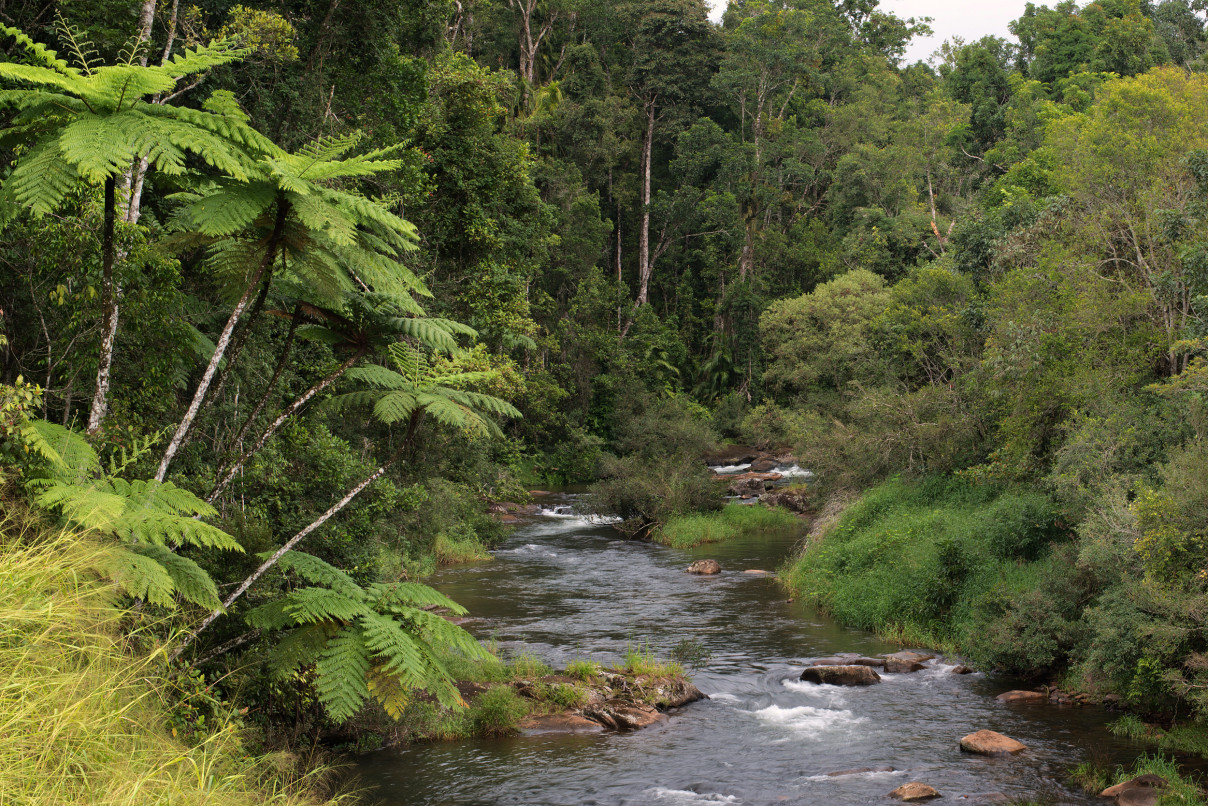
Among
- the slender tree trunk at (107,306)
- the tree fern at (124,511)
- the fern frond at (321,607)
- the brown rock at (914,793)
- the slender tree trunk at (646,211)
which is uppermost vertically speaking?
the slender tree trunk at (646,211)

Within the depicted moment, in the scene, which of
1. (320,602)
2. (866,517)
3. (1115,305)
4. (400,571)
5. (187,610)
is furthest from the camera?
(866,517)

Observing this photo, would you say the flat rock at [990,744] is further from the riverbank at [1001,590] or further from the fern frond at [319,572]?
the fern frond at [319,572]

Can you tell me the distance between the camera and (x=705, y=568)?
72.5 feet

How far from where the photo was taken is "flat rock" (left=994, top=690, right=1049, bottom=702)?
12.9 meters

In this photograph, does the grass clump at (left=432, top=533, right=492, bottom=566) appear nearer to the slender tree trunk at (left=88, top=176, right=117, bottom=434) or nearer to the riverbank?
the riverbank

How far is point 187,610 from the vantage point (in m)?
7.26

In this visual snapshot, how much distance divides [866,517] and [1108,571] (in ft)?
28.4

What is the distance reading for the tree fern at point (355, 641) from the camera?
21.4 ft

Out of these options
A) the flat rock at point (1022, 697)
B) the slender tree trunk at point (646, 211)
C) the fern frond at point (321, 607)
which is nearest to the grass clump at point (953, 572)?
the flat rock at point (1022, 697)

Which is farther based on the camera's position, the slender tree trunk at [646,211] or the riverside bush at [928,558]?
the slender tree trunk at [646,211]

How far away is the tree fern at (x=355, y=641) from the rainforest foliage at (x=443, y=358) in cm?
4

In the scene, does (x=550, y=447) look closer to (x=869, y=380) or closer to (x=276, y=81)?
(x=869, y=380)

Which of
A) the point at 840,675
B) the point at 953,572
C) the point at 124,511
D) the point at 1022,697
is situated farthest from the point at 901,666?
the point at 124,511

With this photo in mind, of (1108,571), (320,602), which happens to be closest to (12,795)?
(320,602)
